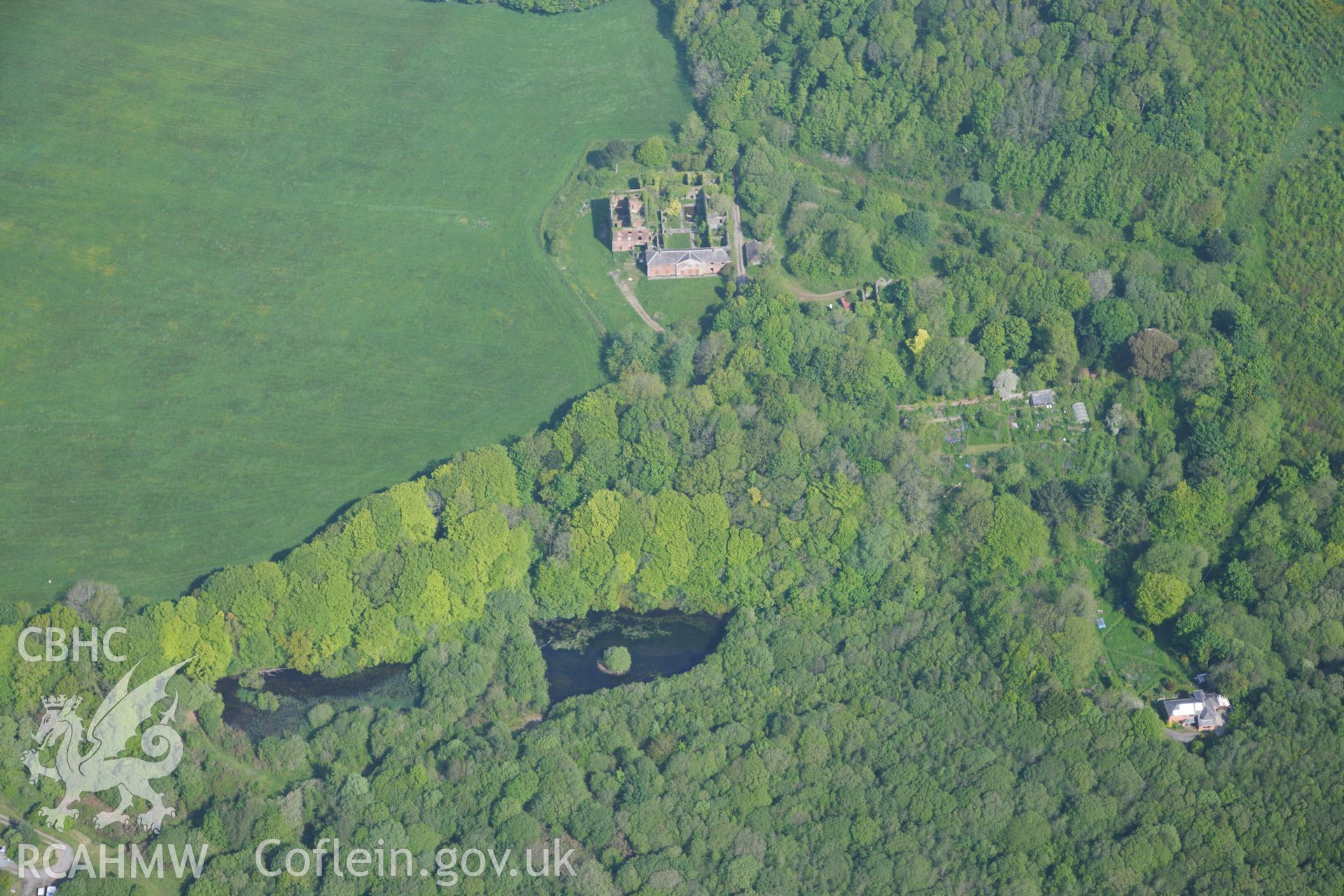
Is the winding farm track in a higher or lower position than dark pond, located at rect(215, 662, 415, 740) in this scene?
higher

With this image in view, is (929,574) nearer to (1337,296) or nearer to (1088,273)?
(1088,273)

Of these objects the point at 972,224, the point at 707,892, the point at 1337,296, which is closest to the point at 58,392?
the point at 707,892

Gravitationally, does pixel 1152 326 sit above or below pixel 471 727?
above

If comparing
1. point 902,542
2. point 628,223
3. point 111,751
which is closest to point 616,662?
point 902,542

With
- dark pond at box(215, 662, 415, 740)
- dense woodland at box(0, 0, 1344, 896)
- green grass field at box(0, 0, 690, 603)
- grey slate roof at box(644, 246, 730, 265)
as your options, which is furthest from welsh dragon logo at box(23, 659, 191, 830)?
grey slate roof at box(644, 246, 730, 265)

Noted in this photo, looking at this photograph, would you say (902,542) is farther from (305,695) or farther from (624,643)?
(305,695)

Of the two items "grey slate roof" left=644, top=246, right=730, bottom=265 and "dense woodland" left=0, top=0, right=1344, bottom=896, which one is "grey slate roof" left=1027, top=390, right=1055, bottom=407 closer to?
"dense woodland" left=0, top=0, right=1344, bottom=896

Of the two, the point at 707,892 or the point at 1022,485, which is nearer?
the point at 707,892
